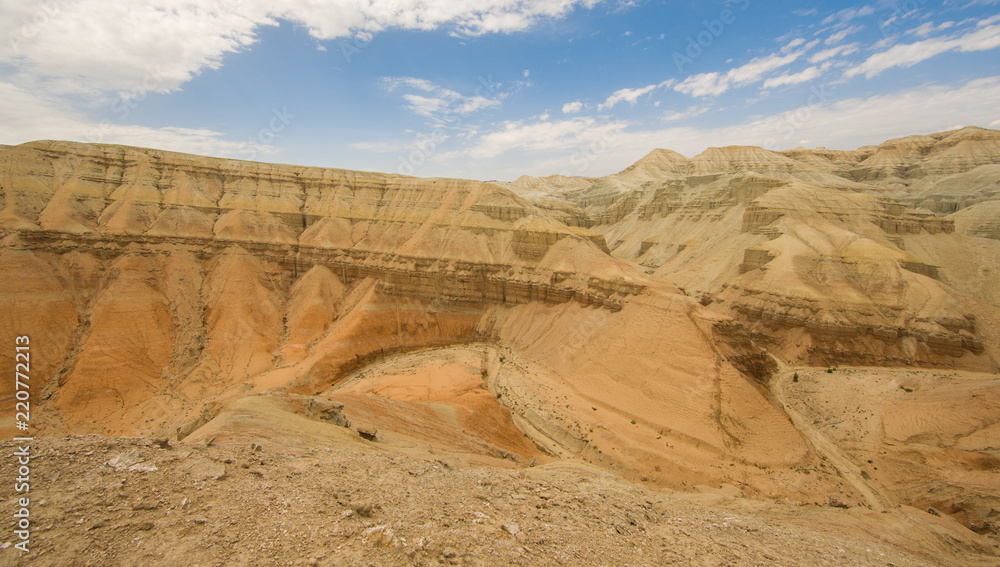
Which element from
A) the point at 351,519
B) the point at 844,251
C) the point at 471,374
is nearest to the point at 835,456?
the point at 471,374

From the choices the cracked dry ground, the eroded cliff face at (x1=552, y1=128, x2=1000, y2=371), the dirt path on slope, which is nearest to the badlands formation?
the cracked dry ground

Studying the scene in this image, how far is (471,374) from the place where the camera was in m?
31.0

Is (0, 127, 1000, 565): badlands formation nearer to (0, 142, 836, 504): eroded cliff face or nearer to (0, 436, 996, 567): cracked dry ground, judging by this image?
(0, 436, 996, 567): cracked dry ground

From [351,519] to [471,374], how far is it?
23.3m

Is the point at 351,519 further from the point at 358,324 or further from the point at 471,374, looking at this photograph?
the point at 358,324

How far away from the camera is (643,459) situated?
21.7 m

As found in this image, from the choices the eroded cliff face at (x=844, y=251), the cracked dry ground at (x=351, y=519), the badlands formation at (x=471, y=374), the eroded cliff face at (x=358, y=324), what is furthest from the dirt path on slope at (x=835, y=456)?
the eroded cliff face at (x=844, y=251)

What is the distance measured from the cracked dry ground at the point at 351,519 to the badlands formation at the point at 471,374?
0.21 ft

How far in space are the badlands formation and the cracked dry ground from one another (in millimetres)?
65

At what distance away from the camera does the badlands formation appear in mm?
8305

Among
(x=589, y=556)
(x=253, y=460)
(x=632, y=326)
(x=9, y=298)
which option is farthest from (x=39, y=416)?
(x=632, y=326)

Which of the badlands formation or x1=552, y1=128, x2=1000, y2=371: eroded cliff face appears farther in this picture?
x1=552, y1=128, x2=1000, y2=371: eroded cliff face

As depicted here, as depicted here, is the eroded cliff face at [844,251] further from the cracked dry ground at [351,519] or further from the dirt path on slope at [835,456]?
the cracked dry ground at [351,519]

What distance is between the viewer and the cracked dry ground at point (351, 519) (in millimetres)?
6488
